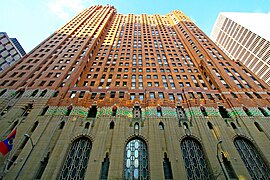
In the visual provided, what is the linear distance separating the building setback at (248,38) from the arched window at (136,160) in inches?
2738

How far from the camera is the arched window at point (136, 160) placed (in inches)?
935

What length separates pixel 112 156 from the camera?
24453 millimetres

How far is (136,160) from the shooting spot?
83.0ft

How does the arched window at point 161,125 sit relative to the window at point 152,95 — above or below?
below

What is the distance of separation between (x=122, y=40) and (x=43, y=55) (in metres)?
25.4

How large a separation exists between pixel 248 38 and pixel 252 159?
7853 cm

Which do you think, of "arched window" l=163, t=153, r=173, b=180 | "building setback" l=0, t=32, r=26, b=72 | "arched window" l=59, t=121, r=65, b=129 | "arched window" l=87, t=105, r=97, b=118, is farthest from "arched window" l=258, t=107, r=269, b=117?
"building setback" l=0, t=32, r=26, b=72

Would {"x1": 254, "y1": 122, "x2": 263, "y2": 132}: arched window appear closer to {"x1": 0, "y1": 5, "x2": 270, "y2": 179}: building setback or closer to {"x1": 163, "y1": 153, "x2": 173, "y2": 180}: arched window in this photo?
{"x1": 0, "y1": 5, "x2": 270, "y2": 179}: building setback

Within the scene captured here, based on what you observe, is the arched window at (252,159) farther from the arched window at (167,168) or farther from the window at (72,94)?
the window at (72,94)

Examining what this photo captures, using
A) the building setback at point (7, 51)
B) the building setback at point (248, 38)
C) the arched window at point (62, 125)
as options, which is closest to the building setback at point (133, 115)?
the arched window at point (62, 125)

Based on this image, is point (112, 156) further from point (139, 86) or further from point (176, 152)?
point (139, 86)

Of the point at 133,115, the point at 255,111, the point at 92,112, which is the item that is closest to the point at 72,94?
the point at 92,112

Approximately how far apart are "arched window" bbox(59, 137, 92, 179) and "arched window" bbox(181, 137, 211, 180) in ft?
47.9

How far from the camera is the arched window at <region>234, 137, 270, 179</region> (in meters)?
23.8
